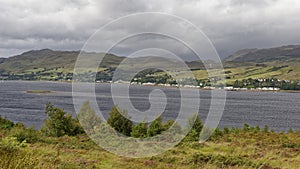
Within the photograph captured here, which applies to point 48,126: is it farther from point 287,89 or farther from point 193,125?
point 287,89

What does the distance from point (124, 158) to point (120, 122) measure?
1576 centimetres

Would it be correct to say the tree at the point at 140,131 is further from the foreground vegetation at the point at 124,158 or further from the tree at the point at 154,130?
the tree at the point at 154,130

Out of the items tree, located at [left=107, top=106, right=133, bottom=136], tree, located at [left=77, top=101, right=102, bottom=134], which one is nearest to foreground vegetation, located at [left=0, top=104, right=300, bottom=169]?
tree, located at [left=107, top=106, right=133, bottom=136]

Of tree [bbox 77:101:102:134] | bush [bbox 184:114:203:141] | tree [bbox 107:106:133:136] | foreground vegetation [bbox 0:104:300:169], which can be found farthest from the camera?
tree [bbox 107:106:133:136]

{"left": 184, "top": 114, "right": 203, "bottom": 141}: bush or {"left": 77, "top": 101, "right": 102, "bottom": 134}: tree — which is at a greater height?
{"left": 77, "top": 101, "right": 102, "bottom": 134}: tree

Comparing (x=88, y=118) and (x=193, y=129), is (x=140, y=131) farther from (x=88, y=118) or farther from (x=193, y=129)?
(x=88, y=118)

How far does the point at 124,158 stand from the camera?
15781mm

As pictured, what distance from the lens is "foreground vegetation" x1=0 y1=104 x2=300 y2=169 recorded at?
9742 millimetres

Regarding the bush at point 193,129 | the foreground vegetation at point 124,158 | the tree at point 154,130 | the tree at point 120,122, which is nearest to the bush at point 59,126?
the foreground vegetation at point 124,158

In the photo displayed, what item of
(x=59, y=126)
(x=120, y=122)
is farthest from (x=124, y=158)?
(x=59, y=126)

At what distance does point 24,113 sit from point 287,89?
162995mm

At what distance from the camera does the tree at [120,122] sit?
101 feet

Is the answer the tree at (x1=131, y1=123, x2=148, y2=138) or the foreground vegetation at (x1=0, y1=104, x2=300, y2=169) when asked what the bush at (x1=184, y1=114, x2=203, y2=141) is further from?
the tree at (x1=131, y1=123, x2=148, y2=138)

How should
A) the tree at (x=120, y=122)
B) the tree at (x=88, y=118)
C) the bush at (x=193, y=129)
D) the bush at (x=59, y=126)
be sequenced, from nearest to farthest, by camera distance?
the bush at (x=193, y=129), the tree at (x=88, y=118), the tree at (x=120, y=122), the bush at (x=59, y=126)
